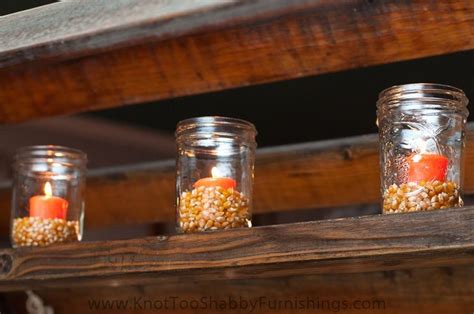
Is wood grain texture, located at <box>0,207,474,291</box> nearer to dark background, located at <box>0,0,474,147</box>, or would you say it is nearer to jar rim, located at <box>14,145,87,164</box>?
jar rim, located at <box>14,145,87,164</box>

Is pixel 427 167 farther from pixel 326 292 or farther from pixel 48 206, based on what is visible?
pixel 48 206

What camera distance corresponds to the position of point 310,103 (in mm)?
3426

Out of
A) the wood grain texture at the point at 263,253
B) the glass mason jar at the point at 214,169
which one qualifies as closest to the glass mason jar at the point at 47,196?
the wood grain texture at the point at 263,253

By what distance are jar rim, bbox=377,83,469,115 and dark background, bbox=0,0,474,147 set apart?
1518 mm

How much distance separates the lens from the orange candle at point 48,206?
5.52 feet

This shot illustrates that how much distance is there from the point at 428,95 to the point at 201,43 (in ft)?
1.14

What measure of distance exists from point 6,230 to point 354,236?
1325mm

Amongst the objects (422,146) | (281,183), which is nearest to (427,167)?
(422,146)

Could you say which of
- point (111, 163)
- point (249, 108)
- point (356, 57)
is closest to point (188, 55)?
point (356, 57)

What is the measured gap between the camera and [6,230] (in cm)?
229

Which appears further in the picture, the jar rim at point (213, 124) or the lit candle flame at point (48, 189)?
the lit candle flame at point (48, 189)

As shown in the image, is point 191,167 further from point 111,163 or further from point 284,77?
point 111,163

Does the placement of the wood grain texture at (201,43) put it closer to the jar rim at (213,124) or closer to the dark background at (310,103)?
the jar rim at (213,124)

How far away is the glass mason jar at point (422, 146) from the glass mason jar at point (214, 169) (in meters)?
0.24
